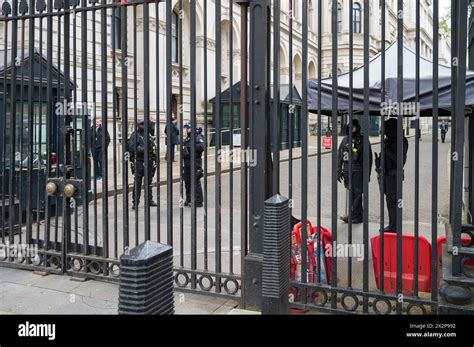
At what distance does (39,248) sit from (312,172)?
1347 centimetres

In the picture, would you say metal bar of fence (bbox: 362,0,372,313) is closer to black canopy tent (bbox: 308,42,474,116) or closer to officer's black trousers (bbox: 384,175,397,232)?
black canopy tent (bbox: 308,42,474,116)

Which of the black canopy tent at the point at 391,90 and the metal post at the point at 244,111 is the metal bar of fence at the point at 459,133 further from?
the metal post at the point at 244,111

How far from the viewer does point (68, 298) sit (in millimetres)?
5043

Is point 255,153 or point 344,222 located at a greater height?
point 255,153

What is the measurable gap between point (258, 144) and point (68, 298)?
253cm

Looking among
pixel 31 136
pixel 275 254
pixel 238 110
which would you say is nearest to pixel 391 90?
pixel 275 254

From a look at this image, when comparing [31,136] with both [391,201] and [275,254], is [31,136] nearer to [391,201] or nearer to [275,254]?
[275,254]

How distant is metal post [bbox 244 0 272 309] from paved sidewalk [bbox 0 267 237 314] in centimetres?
42

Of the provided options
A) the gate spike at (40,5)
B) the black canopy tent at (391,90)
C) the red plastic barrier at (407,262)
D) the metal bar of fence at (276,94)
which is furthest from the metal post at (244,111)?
the gate spike at (40,5)

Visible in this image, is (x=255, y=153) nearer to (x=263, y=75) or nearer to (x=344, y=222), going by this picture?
(x=263, y=75)

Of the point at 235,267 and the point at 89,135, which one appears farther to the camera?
the point at 235,267

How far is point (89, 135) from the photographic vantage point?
569 centimetres

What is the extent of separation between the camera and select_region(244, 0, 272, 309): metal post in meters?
4.66
